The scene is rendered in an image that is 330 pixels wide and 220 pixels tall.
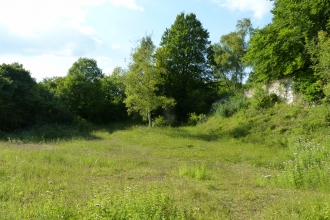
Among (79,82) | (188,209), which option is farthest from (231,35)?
(188,209)

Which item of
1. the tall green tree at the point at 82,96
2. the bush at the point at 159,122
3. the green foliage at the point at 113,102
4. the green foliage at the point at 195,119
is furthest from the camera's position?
the green foliage at the point at 113,102

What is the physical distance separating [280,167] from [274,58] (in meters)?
12.3

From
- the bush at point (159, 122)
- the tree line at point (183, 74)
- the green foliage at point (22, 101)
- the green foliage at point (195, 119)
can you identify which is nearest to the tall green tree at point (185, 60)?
the tree line at point (183, 74)

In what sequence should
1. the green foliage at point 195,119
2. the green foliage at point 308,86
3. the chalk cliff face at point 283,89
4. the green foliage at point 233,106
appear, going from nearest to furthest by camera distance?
the green foliage at point 308,86, the chalk cliff face at point 283,89, the green foliage at point 233,106, the green foliage at point 195,119

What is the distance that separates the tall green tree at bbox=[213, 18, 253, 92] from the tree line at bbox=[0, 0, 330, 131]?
12 cm

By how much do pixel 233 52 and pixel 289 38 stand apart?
14330mm

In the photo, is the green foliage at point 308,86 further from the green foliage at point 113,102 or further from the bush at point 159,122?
the green foliage at point 113,102

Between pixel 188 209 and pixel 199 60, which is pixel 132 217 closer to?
pixel 188 209

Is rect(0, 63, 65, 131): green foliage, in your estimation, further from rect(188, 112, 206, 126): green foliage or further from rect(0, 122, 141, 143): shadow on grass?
rect(188, 112, 206, 126): green foliage

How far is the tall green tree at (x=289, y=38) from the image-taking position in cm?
1848

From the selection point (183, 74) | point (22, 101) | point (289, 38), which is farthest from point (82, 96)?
point (289, 38)

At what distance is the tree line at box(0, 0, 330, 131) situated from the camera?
1873cm

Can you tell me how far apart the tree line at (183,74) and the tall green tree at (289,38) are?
6cm

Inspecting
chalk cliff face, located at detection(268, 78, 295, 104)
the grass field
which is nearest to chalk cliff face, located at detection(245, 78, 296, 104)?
chalk cliff face, located at detection(268, 78, 295, 104)
